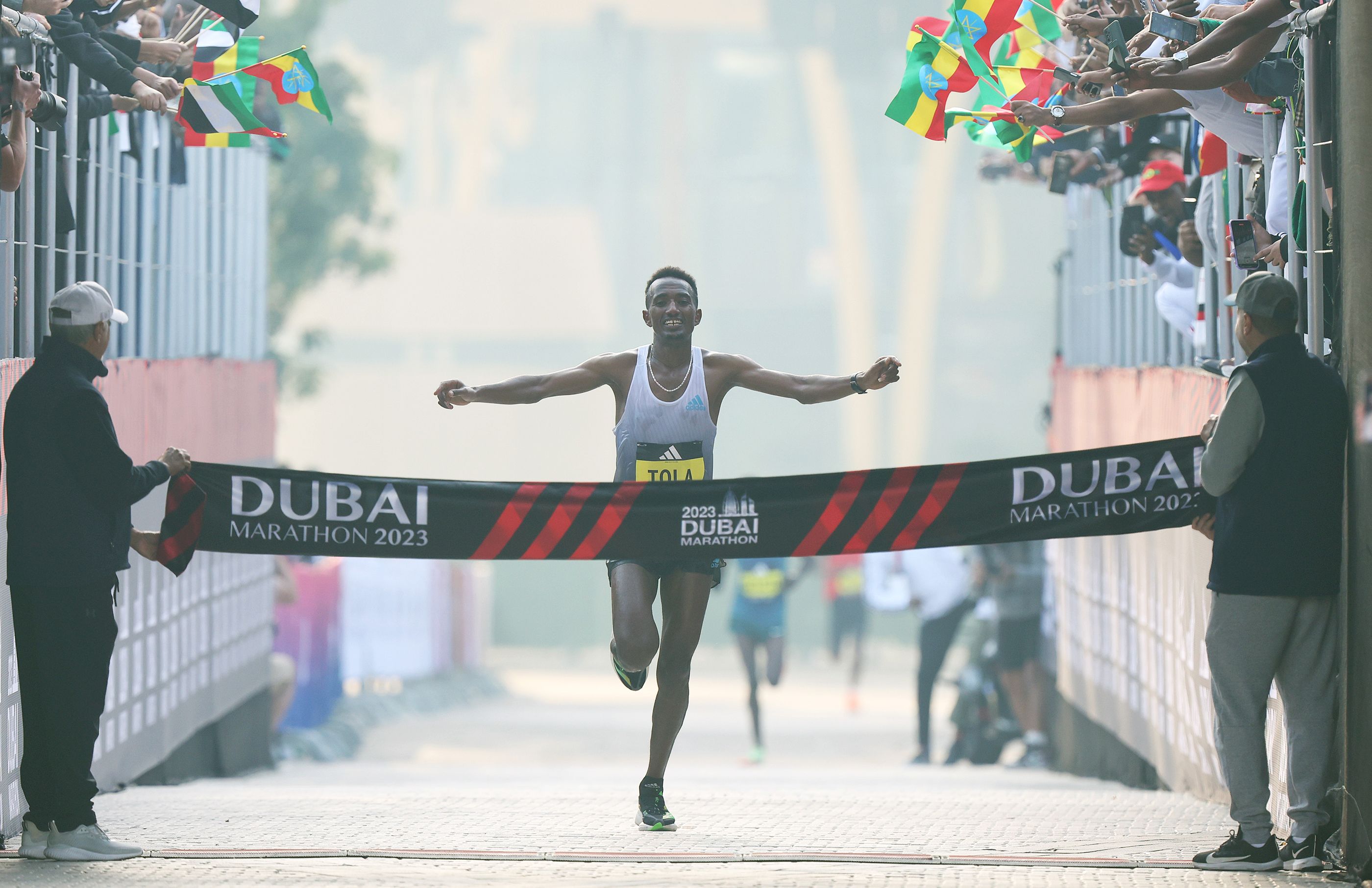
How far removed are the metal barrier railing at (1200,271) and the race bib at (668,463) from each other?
2462 mm

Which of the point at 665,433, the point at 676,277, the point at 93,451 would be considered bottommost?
the point at 93,451

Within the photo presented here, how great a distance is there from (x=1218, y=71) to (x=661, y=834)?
145 inches

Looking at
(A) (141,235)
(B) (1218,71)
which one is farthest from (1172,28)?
(A) (141,235)

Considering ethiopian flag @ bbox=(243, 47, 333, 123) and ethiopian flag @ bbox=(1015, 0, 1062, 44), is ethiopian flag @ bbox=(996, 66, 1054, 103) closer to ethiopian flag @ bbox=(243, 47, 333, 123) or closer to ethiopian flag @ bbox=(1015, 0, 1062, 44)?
ethiopian flag @ bbox=(1015, 0, 1062, 44)

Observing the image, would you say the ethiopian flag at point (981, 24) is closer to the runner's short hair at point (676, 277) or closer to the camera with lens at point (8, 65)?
the runner's short hair at point (676, 277)

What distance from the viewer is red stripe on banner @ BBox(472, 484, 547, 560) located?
703cm

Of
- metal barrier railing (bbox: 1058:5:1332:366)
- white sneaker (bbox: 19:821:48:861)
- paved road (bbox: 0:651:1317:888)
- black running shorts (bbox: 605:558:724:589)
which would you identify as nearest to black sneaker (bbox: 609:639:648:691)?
black running shorts (bbox: 605:558:724:589)

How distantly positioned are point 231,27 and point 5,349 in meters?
5.01

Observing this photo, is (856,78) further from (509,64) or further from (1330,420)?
(1330,420)

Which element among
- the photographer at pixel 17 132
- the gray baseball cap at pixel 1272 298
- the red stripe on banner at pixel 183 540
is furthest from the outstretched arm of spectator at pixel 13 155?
the gray baseball cap at pixel 1272 298

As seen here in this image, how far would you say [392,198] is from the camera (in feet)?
192

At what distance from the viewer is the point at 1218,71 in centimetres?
664

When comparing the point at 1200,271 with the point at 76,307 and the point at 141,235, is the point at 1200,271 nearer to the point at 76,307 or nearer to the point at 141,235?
the point at 76,307

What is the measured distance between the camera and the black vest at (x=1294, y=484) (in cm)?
582
